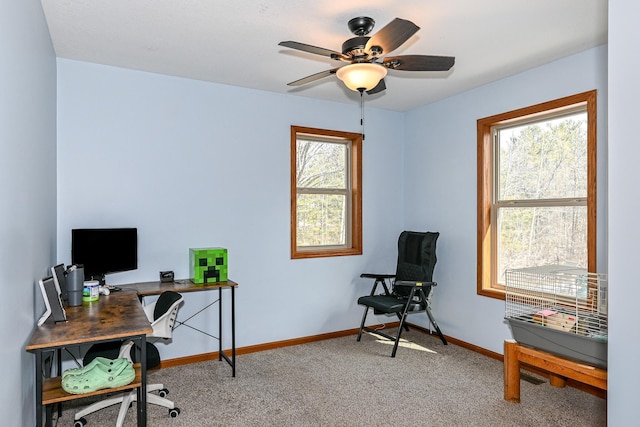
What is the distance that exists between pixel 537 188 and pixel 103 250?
370 cm

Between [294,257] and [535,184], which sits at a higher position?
[535,184]

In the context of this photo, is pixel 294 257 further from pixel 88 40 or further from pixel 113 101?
pixel 88 40

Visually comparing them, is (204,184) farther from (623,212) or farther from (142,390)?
(623,212)

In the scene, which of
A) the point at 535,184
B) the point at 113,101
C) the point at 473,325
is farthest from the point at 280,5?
the point at 473,325

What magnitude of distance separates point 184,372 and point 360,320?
2021 millimetres

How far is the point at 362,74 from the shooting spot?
254cm

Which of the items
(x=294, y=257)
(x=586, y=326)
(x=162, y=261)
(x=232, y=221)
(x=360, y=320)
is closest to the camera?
(x=586, y=326)

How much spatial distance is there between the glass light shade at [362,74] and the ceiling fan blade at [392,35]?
11cm

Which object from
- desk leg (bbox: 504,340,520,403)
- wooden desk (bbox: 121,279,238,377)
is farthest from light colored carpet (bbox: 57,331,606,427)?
wooden desk (bbox: 121,279,238,377)

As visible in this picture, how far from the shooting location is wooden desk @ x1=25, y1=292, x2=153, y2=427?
195 centimetres

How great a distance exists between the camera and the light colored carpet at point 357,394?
276 cm

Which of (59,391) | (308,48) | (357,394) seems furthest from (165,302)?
(308,48)

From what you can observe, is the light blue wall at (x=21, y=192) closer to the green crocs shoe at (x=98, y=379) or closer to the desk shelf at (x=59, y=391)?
the desk shelf at (x=59, y=391)

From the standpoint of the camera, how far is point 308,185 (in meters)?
4.60
